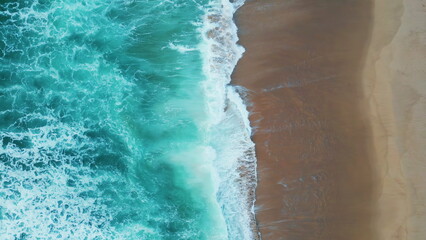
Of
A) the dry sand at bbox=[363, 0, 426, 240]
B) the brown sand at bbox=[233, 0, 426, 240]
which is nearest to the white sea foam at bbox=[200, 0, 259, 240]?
the brown sand at bbox=[233, 0, 426, 240]

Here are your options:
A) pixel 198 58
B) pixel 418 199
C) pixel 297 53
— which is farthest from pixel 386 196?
pixel 198 58

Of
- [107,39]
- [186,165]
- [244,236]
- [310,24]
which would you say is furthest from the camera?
[107,39]

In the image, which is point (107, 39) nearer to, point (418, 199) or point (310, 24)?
point (310, 24)

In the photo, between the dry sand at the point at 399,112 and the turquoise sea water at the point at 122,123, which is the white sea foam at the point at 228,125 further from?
the dry sand at the point at 399,112

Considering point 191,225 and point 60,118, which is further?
point 60,118

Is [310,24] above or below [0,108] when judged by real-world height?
above

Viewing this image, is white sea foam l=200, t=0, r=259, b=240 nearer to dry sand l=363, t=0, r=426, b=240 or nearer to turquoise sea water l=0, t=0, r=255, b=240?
turquoise sea water l=0, t=0, r=255, b=240

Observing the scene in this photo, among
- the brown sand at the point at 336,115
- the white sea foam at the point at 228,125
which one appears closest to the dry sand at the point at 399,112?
the brown sand at the point at 336,115
